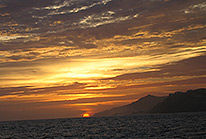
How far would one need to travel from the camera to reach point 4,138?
90438 mm

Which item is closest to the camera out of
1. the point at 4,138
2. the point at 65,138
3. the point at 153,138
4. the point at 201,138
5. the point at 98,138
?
the point at 201,138

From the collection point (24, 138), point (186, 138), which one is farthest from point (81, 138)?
point (186, 138)

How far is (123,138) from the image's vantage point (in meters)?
68.9

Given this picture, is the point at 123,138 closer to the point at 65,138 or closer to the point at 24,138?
the point at 65,138

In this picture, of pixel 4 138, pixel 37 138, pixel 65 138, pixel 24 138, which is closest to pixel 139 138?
pixel 65 138

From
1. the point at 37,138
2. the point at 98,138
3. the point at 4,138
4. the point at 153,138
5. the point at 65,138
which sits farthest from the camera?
the point at 4,138

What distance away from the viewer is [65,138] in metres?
76.2

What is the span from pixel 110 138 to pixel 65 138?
14.8 m

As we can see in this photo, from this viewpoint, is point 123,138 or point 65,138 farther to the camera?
point 65,138

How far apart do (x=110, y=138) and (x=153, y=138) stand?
11861mm

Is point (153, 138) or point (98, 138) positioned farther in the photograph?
point (98, 138)

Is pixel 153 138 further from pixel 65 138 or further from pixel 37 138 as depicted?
pixel 37 138

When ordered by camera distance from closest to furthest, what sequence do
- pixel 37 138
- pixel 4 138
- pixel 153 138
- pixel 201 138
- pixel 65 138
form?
pixel 201 138 < pixel 153 138 < pixel 65 138 < pixel 37 138 < pixel 4 138

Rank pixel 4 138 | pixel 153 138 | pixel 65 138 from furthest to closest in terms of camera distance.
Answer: pixel 4 138 → pixel 65 138 → pixel 153 138
